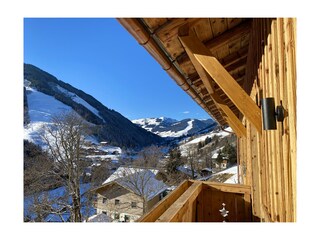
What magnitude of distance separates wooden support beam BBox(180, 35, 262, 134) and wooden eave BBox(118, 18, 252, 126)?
0.12 metres

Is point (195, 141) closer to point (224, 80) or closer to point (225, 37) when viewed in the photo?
point (225, 37)

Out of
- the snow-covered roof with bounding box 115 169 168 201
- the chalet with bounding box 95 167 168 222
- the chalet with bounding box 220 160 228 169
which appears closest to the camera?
the chalet with bounding box 95 167 168 222

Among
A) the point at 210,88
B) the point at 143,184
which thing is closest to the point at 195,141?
the point at 143,184

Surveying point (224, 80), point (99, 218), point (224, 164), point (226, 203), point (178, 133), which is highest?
point (224, 80)

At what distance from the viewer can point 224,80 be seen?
146 cm

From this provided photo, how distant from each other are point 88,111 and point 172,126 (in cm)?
587

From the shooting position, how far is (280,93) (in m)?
1.13

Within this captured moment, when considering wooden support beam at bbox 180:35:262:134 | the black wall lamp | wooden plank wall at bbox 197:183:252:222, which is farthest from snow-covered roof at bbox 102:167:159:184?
the black wall lamp

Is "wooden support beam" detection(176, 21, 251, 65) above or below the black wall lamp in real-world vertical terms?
above

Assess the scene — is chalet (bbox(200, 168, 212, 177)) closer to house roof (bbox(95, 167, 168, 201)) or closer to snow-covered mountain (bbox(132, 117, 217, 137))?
snow-covered mountain (bbox(132, 117, 217, 137))

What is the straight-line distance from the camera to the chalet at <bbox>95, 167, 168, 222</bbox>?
39.5 ft

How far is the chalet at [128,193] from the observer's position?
1205cm

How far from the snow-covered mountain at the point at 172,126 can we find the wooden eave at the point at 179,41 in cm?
1297
